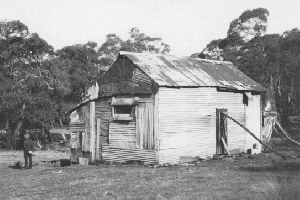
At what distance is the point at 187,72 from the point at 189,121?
9.97 feet

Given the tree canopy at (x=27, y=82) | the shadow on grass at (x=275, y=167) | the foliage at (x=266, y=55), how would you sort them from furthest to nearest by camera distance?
the foliage at (x=266, y=55)
the tree canopy at (x=27, y=82)
the shadow on grass at (x=275, y=167)

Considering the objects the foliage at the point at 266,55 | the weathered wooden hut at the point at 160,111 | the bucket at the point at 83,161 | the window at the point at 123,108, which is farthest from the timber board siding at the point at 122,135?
the foliage at the point at 266,55

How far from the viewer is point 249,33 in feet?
156

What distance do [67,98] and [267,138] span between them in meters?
25.7

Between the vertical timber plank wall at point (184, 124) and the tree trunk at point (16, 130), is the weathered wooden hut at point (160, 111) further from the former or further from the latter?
the tree trunk at point (16, 130)

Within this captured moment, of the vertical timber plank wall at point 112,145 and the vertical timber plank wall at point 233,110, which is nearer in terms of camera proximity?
the vertical timber plank wall at point 112,145

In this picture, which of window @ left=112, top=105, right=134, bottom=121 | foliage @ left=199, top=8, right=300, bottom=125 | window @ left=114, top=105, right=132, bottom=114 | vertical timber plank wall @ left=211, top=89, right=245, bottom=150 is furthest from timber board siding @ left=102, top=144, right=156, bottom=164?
foliage @ left=199, top=8, right=300, bottom=125

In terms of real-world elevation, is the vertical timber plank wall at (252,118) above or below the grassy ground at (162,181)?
above

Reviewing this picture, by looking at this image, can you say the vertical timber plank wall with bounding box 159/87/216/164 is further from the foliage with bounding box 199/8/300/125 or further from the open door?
the foliage with bounding box 199/8/300/125

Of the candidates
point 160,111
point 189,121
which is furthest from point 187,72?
point 160,111

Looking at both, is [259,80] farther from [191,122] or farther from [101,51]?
[191,122]

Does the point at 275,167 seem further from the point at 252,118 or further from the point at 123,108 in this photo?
the point at 252,118

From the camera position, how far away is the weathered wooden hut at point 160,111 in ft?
63.2

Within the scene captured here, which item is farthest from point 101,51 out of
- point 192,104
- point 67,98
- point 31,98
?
point 192,104
